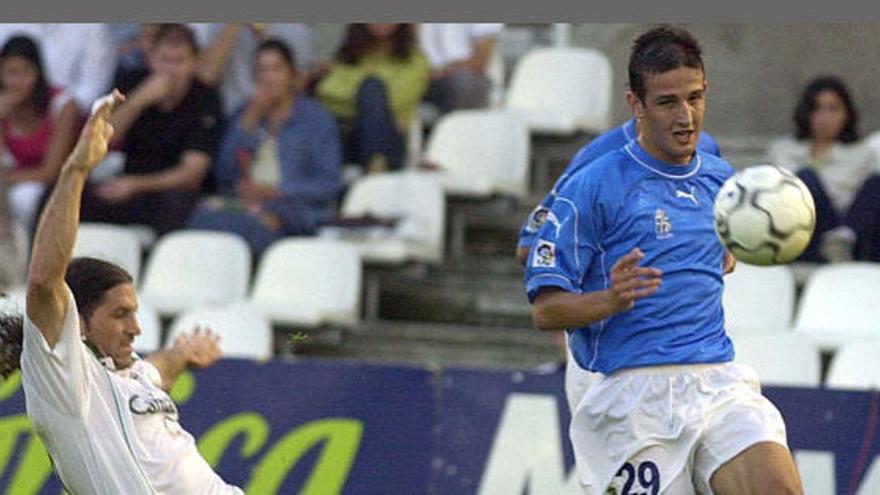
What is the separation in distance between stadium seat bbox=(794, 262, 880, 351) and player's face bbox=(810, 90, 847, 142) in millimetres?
760

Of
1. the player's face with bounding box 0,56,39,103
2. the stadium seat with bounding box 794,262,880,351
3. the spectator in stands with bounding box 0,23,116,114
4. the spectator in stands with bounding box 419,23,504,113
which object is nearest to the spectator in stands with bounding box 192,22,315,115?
the spectator in stands with bounding box 0,23,116,114

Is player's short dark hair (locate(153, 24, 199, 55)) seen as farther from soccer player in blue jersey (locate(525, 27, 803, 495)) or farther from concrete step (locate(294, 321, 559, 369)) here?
soccer player in blue jersey (locate(525, 27, 803, 495))

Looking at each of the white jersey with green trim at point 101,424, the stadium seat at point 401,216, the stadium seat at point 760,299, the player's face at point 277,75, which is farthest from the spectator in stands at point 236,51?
the white jersey with green trim at point 101,424

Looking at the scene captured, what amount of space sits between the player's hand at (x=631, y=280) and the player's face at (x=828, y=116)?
4283 millimetres

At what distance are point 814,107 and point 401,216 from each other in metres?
2.19

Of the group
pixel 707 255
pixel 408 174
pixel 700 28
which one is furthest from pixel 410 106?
pixel 707 255

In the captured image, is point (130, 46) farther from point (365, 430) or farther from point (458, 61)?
point (365, 430)

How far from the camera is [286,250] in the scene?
35.3 ft

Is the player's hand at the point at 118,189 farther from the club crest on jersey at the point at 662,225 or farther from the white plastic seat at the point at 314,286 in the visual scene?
the club crest on jersey at the point at 662,225

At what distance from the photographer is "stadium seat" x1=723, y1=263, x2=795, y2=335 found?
31.7ft

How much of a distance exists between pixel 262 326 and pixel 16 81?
7.70 feet

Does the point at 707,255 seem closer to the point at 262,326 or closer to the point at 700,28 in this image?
the point at 700,28

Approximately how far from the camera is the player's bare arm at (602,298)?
19.5 ft

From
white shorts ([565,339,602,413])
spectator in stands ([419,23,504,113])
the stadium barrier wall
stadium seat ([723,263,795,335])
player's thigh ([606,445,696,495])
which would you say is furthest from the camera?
spectator in stands ([419,23,504,113])
